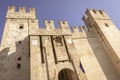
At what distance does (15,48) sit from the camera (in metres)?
10.2

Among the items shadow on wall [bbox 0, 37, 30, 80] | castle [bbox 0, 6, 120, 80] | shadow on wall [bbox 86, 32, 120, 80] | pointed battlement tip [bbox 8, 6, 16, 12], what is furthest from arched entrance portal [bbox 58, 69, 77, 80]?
pointed battlement tip [bbox 8, 6, 16, 12]

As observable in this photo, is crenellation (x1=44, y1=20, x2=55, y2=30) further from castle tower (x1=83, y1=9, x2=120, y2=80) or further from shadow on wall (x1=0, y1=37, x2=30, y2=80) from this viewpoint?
castle tower (x1=83, y1=9, x2=120, y2=80)

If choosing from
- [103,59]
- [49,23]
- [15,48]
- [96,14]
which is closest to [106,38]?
[103,59]

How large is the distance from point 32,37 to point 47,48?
146 cm

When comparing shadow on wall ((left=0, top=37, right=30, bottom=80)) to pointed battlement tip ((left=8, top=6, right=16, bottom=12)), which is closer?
shadow on wall ((left=0, top=37, right=30, bottom=80))

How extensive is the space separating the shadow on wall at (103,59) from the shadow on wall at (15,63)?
651cm

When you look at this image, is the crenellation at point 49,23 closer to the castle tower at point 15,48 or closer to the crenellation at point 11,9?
the castle tower at point 15,48

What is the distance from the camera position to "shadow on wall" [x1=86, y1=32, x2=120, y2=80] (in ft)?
34.8

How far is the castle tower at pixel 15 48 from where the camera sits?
29.0 feet

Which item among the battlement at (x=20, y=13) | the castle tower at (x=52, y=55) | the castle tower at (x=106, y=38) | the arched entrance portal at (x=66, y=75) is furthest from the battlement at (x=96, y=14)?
the arched entrance portal at (x=66, y=75)

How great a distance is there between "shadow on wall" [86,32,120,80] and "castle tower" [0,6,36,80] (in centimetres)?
652

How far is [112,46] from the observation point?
11398 mm

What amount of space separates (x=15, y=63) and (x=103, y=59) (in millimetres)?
8000

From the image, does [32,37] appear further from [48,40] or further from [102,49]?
[102,49]
